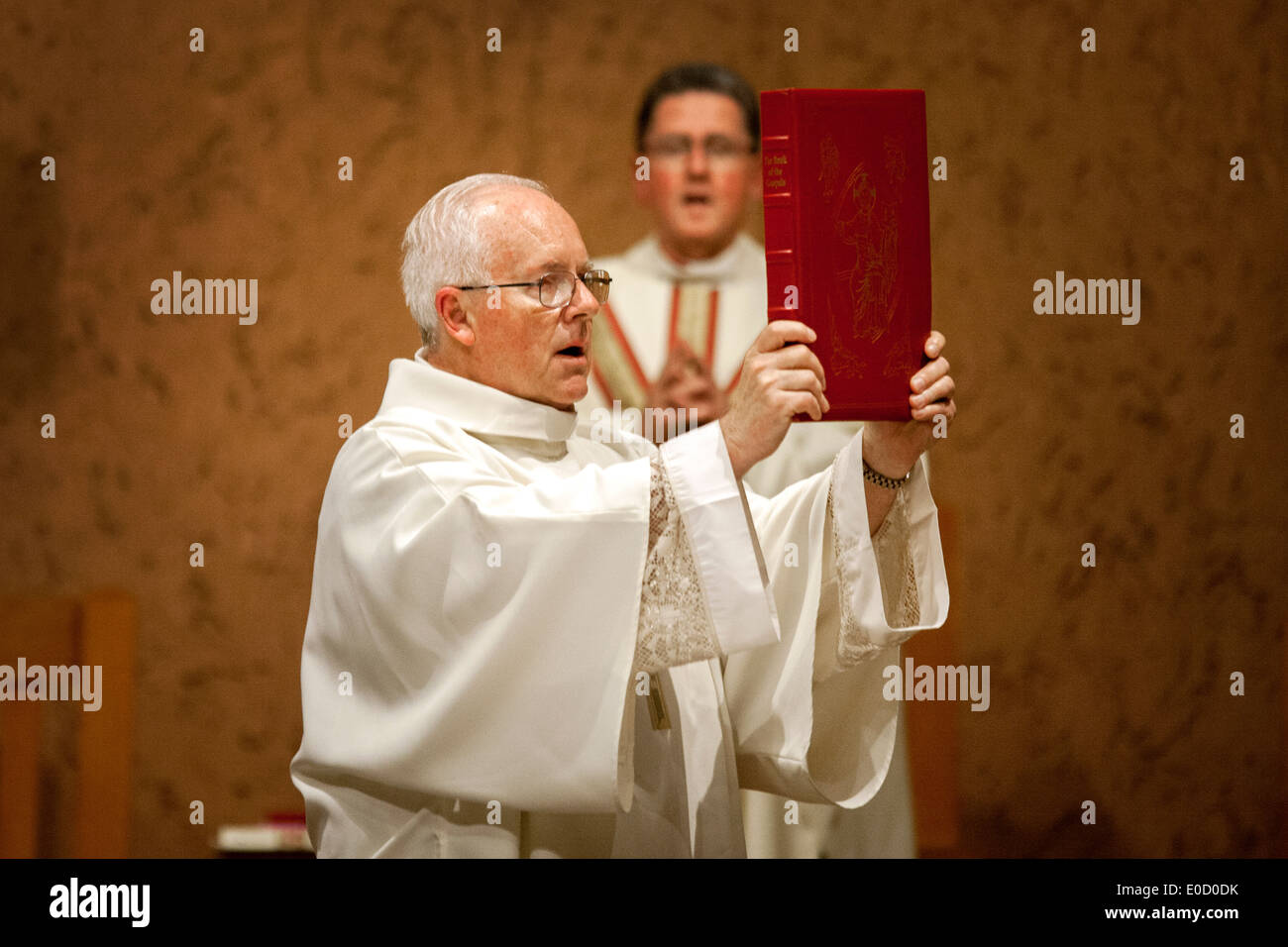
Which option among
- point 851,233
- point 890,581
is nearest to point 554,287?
point 851,233

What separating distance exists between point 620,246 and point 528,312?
2607 mm

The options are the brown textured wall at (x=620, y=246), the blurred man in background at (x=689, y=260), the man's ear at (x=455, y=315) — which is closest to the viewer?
the man's ear at (x=455, y=315)

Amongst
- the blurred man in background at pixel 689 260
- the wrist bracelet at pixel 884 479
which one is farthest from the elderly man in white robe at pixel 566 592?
the blurred man in background at pixel 689 260

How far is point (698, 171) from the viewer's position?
13.6 ft

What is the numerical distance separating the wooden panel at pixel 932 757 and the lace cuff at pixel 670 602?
236cm

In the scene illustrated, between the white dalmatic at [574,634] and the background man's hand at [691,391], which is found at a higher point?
the background man's hand at [691,391]

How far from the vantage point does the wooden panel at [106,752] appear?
422 centimetres

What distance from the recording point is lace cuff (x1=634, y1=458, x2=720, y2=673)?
6.56 ft

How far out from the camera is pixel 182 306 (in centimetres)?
473

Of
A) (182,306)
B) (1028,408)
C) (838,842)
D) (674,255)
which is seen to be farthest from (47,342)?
(1028,408)

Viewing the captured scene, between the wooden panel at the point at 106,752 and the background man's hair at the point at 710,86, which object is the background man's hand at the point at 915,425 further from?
the wooden panel at the point at 106,752

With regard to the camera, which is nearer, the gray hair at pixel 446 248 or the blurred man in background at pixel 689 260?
the gray hair at pixel 446 248

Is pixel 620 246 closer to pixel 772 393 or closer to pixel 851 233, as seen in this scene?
pixel 851 233

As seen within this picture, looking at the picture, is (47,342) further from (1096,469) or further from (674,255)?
(1096,469)
